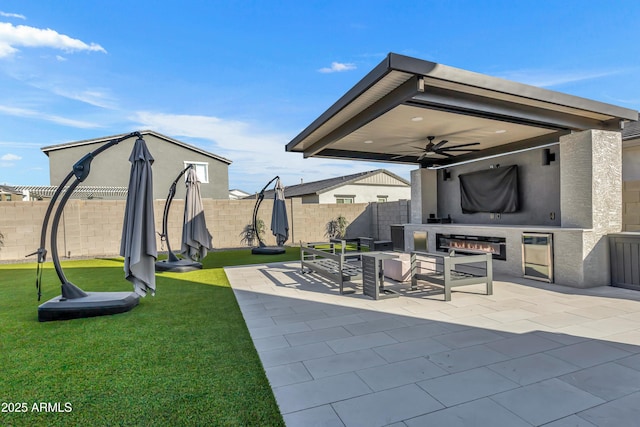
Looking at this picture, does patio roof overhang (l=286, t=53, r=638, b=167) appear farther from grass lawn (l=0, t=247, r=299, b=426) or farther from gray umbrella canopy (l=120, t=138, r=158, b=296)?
grass lawn (l=0, t=247, r=299, b=426)

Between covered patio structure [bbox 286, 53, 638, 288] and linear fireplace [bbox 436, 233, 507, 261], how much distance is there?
27 millimetres

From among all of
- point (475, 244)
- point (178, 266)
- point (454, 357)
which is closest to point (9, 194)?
point (178, 266)

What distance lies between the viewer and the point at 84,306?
3986mm

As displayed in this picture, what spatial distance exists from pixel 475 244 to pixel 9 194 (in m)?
18.1

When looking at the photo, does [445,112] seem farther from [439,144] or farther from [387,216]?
[387,216]

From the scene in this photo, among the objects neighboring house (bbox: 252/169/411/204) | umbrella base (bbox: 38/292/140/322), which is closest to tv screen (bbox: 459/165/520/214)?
umbrella base (bbox: 38/292/140/322)

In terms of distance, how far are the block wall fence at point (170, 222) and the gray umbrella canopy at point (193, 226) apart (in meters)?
3.96

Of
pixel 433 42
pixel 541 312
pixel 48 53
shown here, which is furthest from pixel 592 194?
pixel 48 53

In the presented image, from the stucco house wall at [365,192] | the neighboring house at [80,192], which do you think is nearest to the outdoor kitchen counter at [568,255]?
the stucco house wall at [365,192]

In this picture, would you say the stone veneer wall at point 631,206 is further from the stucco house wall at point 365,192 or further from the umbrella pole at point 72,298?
the stucco house wall at point 365,192

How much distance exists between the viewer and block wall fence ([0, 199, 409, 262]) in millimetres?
9422

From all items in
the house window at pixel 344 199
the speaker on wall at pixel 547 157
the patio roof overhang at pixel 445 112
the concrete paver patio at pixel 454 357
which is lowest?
the concrete paver patio at pixel 454 357

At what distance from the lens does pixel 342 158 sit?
8.47 metres

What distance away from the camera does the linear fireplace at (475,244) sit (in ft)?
21.2
